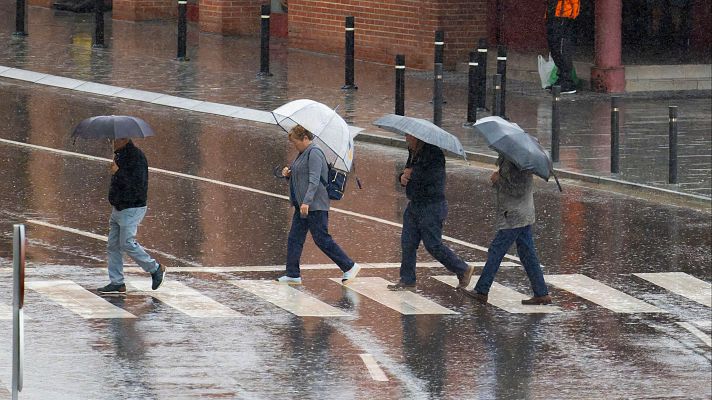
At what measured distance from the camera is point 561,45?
2586cm

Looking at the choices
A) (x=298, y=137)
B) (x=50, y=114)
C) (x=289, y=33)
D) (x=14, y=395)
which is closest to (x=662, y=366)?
(x=298, y=137)

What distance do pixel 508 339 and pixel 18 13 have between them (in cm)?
2086

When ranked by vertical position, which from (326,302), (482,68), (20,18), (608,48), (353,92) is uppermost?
(20,18)

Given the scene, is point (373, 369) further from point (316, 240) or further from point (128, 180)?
point (128, 180)

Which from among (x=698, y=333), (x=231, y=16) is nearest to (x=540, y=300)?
(x=698, y=333)

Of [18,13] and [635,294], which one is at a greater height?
[18,13]

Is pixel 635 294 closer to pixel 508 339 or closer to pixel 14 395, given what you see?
pixel 508 339

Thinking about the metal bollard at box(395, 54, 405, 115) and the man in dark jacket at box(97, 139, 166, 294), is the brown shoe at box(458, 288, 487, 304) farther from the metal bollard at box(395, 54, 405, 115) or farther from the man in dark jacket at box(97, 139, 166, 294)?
the metal bollard at box(395, 54, 405, 115)

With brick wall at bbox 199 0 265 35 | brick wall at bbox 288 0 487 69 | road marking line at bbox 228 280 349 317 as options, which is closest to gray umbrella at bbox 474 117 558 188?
road marking line at bbox 228 280 349 317

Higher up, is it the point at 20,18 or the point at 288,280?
the point at 20,18

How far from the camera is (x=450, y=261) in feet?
44.7

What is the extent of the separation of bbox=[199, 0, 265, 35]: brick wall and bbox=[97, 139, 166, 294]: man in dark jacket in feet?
65.1

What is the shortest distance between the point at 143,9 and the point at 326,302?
22.7 metres

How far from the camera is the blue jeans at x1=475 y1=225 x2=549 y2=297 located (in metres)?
13.2
